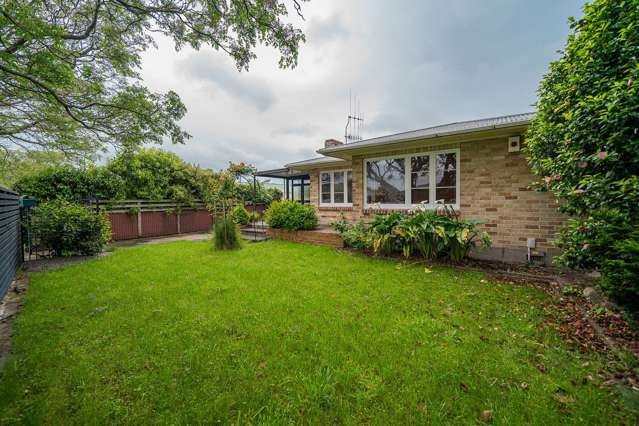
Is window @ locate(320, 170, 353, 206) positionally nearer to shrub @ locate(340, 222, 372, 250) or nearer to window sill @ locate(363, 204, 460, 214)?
window sill @ locate(363, 204, 460, 214)

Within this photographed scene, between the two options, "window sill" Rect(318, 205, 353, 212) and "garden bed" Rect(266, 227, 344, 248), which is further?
"window sill" Rect(318, 205, 353, 212)

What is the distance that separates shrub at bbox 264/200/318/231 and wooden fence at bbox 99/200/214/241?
3496mm

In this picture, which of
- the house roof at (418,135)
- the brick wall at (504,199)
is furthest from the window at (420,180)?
the house roof at (418,135)

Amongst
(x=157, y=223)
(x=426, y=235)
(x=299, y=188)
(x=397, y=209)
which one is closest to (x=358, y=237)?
(x=397, y=209)

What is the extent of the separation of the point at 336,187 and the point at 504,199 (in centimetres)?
610

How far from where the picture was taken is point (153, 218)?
35.5 feet

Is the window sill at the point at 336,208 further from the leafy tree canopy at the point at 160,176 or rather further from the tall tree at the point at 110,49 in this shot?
the tall tree at the point at 110,49

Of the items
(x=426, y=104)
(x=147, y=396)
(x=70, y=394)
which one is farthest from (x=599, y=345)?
(x=426, y=104)

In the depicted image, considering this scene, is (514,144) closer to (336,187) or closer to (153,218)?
(336,187)

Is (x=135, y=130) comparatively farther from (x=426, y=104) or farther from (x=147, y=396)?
(x=426, y=104)

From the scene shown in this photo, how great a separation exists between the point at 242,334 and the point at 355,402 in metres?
1.47

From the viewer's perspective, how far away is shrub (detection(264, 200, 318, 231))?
8750 mm

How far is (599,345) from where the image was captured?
2.46m

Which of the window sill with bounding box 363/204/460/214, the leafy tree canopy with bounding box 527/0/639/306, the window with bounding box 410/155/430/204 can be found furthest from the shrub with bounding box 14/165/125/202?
the leafy tree canopy with bounding box 527/0/639/306
